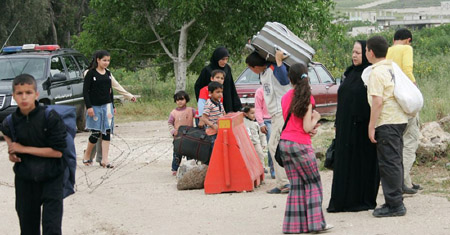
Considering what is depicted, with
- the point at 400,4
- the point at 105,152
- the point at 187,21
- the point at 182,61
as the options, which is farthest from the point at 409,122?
the point at 400,4

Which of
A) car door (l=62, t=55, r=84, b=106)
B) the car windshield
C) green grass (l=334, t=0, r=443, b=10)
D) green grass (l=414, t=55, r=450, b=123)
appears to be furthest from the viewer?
green grass (l=334, t=0, r=443, b=10)

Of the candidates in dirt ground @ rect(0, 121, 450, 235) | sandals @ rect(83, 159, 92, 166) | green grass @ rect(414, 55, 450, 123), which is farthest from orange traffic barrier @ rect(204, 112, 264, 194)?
green grass @ rect(414, 55, 450, 123)

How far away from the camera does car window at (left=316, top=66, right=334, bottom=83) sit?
759 inches

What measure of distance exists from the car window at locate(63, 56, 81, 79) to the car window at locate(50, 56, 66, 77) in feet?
0.86

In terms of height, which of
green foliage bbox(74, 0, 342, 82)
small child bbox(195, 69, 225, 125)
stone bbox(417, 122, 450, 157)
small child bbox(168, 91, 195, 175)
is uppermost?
green foliage bbox(74, 0, 342, 82)

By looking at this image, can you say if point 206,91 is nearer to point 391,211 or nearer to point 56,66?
point 391,211

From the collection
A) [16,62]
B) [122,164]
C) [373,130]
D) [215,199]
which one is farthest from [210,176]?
[16,62]

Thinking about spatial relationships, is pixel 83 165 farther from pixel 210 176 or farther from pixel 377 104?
pixel 377 104

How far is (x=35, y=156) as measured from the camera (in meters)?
6.28

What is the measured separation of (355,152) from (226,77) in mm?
2933

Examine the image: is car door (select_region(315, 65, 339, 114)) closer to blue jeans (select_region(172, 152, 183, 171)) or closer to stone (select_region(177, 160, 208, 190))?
blue jeans (select_region(172, 152, 183, 171))

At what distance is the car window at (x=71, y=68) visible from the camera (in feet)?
59.2

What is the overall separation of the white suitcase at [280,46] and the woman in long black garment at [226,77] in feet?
3.98

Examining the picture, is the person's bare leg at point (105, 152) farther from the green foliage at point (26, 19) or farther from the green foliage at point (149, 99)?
the green foliage at point (26, 19)
